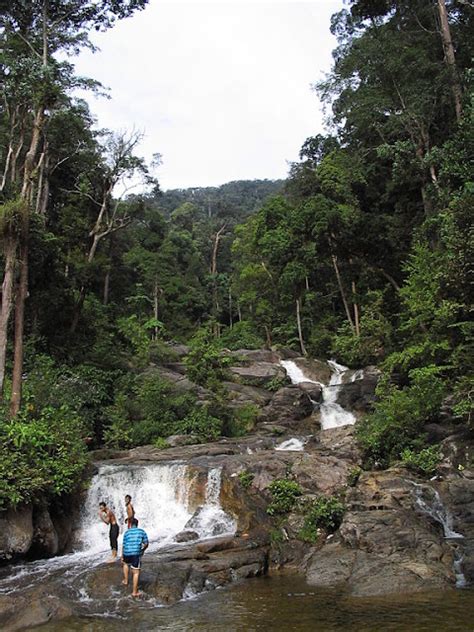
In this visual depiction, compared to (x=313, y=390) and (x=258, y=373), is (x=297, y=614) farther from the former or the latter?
(x=258, y=373)

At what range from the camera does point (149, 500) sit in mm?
Answer: 15250

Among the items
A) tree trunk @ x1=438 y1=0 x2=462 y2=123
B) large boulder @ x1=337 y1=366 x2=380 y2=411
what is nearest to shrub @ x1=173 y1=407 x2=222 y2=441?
large boulder @ x1=337 y1=366 x2=380 y2=411

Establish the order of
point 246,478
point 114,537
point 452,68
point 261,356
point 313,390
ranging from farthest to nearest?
point 261,356 < point 313,390 < point 452,68 < point 246,478 < point 114,537

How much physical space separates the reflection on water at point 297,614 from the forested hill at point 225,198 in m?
59.5

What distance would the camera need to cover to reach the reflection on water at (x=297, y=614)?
27.0 ft

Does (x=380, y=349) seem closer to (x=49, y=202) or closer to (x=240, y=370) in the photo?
(x=240, y=370)

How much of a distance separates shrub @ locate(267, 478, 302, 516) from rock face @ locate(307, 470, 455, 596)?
4.68ft

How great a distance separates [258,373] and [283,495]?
14.0 metres

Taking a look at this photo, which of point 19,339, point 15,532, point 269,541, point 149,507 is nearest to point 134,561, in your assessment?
point 15,532

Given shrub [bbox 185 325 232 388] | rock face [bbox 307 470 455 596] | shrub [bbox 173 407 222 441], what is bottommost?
rock face [bbox 307 470 455 596]

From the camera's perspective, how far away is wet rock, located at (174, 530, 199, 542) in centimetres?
1311

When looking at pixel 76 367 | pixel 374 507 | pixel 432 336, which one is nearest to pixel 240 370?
pixel 76 367

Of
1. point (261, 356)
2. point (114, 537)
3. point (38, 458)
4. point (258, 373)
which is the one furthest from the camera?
point (261, 356)

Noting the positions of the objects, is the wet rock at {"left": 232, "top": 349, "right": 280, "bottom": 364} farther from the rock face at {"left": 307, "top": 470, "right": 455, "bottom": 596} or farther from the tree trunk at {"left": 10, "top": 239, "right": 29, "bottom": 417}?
the rock face at {"left": 307, "top": 470, "right": 455, "bottom": 596}
